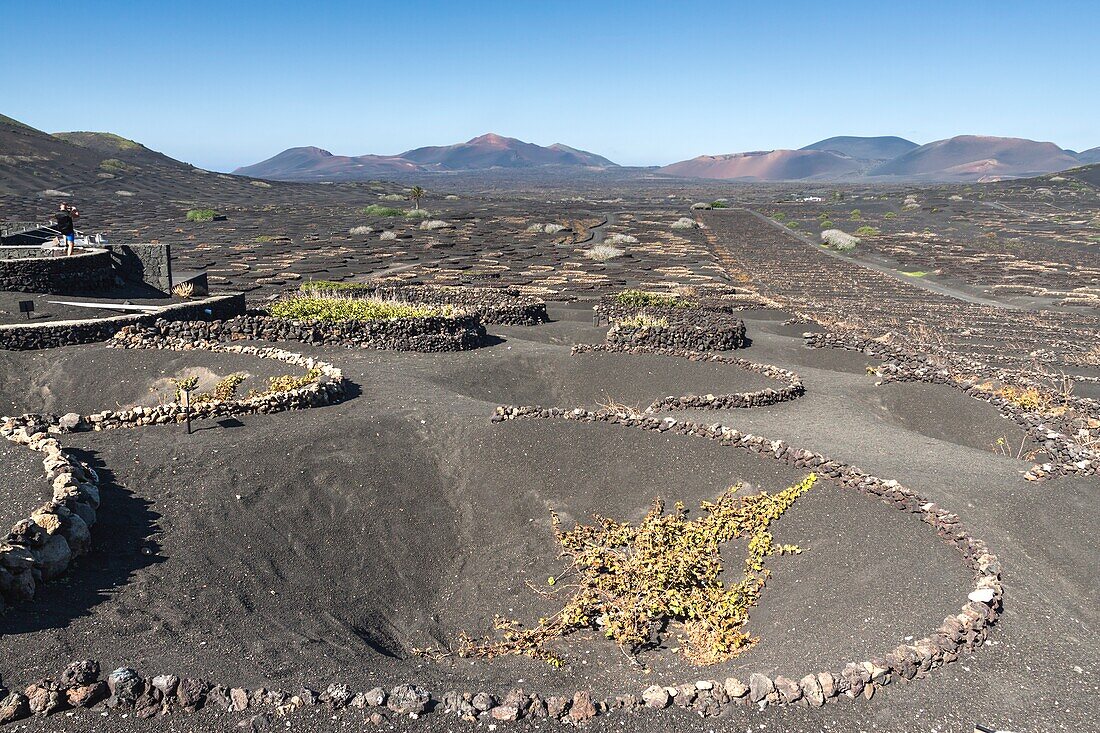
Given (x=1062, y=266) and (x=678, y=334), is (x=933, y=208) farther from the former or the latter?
(x=678, y=334)

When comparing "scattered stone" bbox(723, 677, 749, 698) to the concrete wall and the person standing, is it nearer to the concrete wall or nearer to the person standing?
the concrete wall

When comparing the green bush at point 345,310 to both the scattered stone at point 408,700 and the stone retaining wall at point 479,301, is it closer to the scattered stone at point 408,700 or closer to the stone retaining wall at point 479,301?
the stone retaining wall at point 479,301

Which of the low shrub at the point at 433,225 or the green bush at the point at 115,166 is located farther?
the green bush at the point at 115,166

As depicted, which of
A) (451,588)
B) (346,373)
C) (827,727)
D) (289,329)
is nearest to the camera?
(827,727)

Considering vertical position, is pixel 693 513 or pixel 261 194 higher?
pixel 261 194

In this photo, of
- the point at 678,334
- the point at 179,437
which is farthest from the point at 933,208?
the point at 179,437

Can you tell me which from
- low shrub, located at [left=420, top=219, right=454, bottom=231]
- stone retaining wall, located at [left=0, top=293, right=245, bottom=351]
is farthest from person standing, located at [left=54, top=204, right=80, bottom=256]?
low shrub, located at [left=420, top=219, right=454, bottom=231]

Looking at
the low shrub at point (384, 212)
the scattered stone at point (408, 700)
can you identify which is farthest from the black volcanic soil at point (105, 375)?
the low shrub at point (384, 212)
